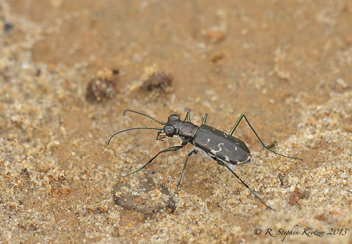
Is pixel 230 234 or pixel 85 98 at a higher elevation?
pixel 85 98

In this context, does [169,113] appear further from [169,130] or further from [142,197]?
[142,197]

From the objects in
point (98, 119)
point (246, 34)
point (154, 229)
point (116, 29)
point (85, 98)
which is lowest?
point (154, 229)

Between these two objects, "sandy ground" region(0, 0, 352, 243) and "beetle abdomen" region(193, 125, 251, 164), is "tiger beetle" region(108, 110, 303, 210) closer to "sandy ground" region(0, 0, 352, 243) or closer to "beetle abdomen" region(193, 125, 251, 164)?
"beetle abdomen" region(193, 125, 251, 164)

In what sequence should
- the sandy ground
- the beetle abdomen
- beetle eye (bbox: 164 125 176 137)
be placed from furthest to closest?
beetle eye (bbox: 164 125 176 137) → the beetle abdomen → the sandy ground

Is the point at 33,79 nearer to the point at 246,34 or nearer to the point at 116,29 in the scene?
the point at 116,29

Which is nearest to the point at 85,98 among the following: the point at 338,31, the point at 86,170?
the point at 86,170

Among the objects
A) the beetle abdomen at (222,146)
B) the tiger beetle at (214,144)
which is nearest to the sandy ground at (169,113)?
the tiger beetle at (214,144)

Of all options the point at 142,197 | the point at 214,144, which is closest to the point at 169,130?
the point at 214,144

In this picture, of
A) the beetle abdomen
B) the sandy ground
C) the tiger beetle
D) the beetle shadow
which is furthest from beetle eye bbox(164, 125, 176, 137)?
the beetle shadow

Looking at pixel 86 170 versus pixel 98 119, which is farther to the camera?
pixel 98 119
